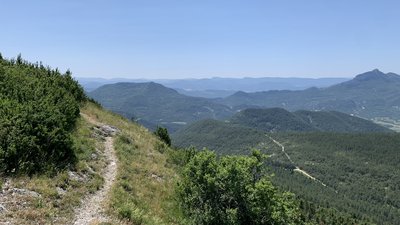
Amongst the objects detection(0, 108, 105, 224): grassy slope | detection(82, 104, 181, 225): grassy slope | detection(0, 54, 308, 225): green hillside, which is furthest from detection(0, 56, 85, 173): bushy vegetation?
detection(82, 104, 181, 225): grassy slope

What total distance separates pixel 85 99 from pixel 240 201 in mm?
29360

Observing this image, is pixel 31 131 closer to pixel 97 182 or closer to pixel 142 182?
pixel 97 182

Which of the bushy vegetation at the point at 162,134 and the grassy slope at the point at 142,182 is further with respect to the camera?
the bushy vegetation at the point at 162,134

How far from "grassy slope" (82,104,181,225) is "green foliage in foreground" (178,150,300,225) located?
5.07 ft

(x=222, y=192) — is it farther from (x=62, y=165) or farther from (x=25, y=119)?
(x=25, y=119)

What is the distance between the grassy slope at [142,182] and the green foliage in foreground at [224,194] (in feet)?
5.07

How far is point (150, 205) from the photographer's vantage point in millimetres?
21297

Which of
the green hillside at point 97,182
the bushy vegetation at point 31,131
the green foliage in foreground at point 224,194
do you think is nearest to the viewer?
the green hillside at point 97,182

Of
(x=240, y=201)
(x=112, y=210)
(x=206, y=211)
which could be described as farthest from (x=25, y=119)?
(x=240, y=201)

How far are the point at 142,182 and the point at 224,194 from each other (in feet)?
20.6

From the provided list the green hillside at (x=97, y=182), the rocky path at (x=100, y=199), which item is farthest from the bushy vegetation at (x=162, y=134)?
the green hillside at (x=97, y=182)

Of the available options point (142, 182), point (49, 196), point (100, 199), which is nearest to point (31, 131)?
point (49, 196)

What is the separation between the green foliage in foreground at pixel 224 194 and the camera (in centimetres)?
2078

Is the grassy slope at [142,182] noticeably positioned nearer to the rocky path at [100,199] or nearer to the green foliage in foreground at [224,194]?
the rocky path at [100,199]
